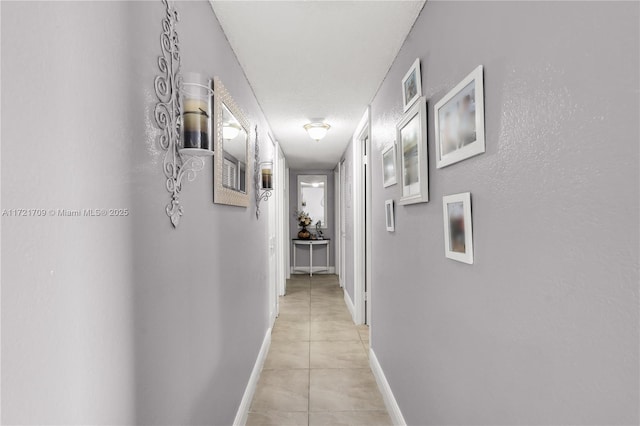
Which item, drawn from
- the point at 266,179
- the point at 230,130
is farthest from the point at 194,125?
the point at 266,179

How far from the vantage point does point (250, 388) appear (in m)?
2.44

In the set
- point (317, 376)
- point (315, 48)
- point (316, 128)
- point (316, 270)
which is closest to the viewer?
point (315, 48)

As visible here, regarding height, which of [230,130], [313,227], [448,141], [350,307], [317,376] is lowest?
[317,376]

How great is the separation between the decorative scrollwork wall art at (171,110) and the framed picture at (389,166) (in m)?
1.27

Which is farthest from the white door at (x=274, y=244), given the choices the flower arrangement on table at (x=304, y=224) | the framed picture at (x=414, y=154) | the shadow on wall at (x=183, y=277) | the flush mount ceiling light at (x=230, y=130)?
the flower arrangement on table at (x=304, y=224)

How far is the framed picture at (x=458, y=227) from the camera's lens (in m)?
1.16

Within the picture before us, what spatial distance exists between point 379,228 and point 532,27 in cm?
201

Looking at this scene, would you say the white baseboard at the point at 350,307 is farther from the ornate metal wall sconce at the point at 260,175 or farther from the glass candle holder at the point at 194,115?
the glass candle holder at the point at 194,115

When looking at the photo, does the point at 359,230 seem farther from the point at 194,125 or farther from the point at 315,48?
the point at 194,125

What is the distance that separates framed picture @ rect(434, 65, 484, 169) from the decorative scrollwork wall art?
0.95 m

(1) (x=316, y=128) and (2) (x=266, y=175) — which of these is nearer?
(2) (x=266, y=175)

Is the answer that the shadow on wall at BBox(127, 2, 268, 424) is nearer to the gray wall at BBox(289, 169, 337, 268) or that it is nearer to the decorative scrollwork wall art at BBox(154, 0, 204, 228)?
the decorative scrollwork wall art at BBox(154, 0, 204, 228)

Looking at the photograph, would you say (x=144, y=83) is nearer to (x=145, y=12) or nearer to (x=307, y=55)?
(x=145, y=12)

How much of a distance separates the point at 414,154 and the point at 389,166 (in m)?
0.65
